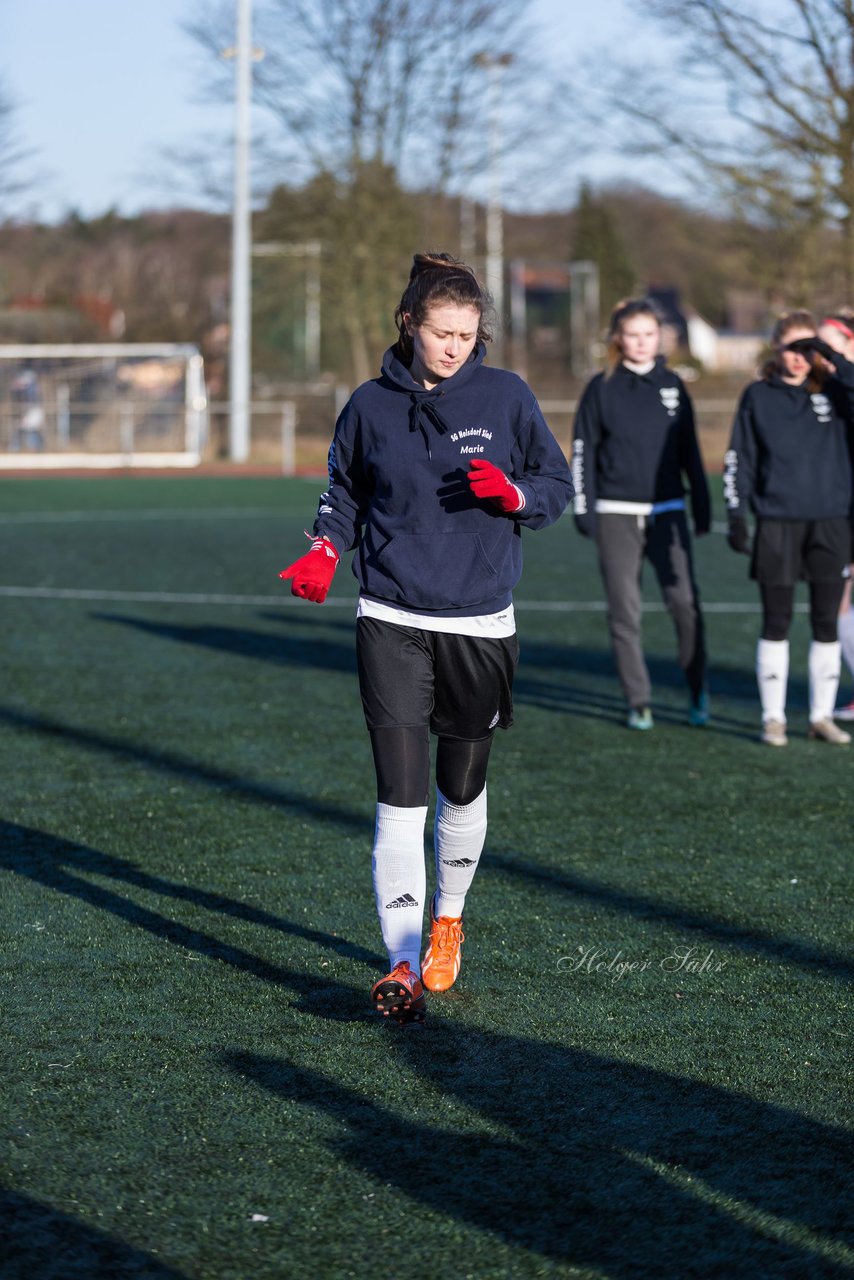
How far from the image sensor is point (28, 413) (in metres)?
37.6

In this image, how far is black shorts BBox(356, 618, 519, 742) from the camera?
4.34 m

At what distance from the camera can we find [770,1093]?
3846 mm

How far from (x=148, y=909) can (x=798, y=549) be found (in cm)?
384

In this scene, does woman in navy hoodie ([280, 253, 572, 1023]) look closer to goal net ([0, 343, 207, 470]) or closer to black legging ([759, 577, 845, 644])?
black legging ([759, 577, 845, 644])

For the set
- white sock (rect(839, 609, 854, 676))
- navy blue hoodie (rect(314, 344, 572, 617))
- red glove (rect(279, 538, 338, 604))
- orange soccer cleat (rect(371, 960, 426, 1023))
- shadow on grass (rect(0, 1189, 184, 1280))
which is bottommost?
shadow on grass (rect(0, 1189, 184, 1280))

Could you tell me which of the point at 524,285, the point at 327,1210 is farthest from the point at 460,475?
the point at 524,285

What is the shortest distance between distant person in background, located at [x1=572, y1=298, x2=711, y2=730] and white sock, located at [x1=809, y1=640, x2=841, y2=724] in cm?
56

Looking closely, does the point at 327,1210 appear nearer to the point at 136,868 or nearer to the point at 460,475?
the point at 460,475

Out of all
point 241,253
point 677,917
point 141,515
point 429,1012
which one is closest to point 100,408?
point 241,253

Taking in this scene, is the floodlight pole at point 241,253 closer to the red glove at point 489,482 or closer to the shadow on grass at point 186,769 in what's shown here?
the shadow on grass at point 186,769

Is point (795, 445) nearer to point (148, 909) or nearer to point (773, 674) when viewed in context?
point (773, 674)

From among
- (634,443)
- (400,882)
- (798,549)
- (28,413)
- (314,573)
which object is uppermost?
(28,413)

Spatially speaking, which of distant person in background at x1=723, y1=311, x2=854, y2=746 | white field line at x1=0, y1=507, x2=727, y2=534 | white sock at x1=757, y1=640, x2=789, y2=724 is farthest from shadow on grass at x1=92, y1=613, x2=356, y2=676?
white field line at x1=0, y1=507, x2=727, y2=534

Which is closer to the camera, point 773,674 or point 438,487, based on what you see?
point 438,487
